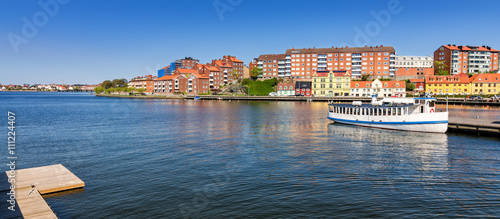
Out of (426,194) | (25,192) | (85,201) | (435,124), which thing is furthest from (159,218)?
(435,124)

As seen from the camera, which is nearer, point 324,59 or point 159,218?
point 159,218

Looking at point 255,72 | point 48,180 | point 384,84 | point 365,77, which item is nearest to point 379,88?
point 384,84

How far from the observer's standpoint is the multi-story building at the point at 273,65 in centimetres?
15212

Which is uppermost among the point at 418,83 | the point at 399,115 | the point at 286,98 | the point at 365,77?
the point at 365,77

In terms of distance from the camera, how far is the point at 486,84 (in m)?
117

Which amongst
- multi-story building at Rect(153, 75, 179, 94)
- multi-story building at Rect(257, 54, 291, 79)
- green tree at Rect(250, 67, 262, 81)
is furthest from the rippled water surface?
multi-story building at Rect(153, 75, 179, 94)

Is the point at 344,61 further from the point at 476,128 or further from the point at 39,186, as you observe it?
the point at 39,186

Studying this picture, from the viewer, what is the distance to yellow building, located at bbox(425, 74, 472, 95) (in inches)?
4751

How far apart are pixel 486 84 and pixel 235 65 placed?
10628 cm

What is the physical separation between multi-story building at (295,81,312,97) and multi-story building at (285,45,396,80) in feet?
27.2

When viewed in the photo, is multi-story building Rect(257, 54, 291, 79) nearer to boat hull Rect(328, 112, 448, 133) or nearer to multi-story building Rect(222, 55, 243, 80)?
multi-story building Rect(222, 55, 243, 80)

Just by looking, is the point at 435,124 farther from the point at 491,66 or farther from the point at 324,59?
the point at 491,66

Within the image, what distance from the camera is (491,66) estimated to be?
504 feet

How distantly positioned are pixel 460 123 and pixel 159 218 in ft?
125
